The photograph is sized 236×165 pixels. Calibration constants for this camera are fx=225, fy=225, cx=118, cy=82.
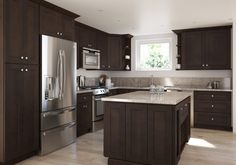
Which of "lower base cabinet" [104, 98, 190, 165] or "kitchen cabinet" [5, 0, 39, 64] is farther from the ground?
"kitchen cabinet" [5, 0, 39, 64]

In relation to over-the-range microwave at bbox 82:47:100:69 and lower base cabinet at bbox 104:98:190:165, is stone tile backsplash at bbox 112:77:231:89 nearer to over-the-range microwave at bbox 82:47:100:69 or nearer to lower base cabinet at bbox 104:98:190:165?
over-the-range microwave at bbox 82:47:100:69

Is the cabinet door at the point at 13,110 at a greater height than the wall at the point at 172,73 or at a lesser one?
lesser

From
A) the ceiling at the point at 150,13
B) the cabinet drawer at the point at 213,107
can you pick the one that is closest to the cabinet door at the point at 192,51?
the ceiling at the point at 150,13

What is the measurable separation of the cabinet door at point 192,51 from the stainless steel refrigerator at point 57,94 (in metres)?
3.17

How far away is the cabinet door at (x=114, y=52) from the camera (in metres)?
6.71

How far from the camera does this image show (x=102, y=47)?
20.9ft

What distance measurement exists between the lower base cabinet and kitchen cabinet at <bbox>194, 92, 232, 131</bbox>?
2.65 meters

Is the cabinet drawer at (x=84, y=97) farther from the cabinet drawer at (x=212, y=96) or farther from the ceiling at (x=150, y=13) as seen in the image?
the cabinet drawer at (x=212, y=96)

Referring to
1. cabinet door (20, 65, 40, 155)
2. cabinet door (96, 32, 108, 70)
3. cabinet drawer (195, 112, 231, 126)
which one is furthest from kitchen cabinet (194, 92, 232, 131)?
cabinet door (20, 65, 40, 155)

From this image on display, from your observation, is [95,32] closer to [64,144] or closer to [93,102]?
[93,102]

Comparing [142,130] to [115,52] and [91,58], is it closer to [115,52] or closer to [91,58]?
[91,58]

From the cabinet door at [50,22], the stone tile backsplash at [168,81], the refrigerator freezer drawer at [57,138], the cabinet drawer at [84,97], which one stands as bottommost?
the refrigerator freezer drawer at [57,138]

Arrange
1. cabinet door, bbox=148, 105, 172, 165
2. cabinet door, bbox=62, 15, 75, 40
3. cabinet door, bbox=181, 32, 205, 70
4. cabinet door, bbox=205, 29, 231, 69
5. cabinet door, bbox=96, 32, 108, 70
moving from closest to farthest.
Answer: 1. cabinet door, bbox=148, 105, 172, 165
2. cabinet door, bbox=62, 15, 75, 40
3. cabinet door, bbox=205, 29, 231, 69
4. cabinet door, bbox=181, 32, 205, 70
5. cabinet door, bbox=96, 32, 108, 70

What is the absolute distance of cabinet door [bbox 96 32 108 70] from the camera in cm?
620
